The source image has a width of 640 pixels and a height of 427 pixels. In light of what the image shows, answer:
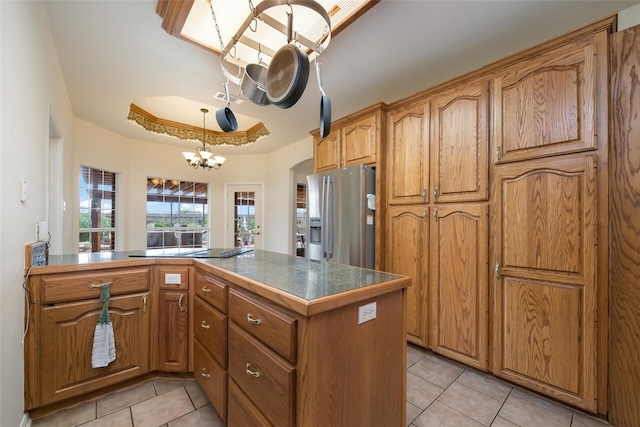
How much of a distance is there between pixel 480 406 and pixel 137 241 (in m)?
5.18

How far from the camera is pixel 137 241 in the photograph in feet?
15.3

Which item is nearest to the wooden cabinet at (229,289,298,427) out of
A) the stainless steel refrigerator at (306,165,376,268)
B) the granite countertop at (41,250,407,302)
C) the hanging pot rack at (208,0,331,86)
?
the granite countertop at (41,250,407,302)

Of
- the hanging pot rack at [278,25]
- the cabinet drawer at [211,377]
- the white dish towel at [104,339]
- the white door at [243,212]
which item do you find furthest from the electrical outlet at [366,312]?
the white door at [243,212]

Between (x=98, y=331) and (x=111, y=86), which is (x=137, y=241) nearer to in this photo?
(x=111, y=86)

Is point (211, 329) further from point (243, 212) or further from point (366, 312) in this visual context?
point (243, 212)

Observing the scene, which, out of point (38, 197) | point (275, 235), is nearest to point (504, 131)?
point (38, 197)

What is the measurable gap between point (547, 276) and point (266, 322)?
174 centimetres

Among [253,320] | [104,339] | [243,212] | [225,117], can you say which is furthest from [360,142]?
[243,212]

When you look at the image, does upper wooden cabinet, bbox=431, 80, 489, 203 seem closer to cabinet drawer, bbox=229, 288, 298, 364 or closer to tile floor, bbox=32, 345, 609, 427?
tile floor, bbox=32, 345, 609, 427

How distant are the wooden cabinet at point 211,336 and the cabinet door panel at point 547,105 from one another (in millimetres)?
2053

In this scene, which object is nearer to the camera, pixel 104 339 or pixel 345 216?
pixel 104 339

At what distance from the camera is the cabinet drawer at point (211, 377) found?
4.61 ft

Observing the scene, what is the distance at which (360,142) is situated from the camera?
9.17ft

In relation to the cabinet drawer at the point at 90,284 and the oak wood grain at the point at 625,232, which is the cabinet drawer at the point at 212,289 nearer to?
the cabinet drawer at the point at 90,284
